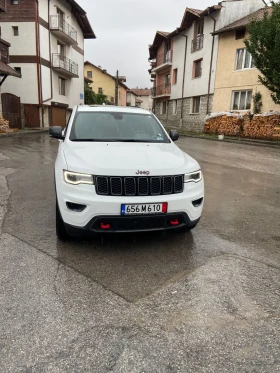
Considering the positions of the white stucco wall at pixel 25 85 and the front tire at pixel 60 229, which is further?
the white stucco wall at pixel 25 85

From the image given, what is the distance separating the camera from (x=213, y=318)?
242 cm

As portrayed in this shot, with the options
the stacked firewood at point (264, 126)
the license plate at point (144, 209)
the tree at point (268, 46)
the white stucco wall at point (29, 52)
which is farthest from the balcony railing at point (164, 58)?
the license plate at point (144, 209)

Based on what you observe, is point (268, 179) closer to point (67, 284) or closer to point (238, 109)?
point (67, 284)

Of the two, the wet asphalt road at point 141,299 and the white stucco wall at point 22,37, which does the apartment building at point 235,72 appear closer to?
the white stucco wall at point 22,37

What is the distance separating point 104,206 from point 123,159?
632 mm

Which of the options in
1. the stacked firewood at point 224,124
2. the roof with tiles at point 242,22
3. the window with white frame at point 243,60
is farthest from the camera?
the window with white frame at point 243,60

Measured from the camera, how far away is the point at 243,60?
2227 cm

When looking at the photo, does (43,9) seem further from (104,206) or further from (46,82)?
(104,206)

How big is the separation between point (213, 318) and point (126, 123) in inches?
130

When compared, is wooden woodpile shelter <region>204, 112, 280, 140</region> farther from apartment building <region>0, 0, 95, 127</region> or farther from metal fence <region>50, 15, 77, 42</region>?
metal fence <region>50, 15, 77, 42</region>

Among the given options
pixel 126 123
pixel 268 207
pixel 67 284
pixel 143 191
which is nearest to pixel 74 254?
pixel 67 284

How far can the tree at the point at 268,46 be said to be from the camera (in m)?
15.8

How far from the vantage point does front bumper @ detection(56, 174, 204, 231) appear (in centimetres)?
307

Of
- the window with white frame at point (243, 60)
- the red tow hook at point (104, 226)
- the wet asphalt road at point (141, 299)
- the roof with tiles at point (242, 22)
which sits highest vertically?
the roof with tiles at point (242, 22)
